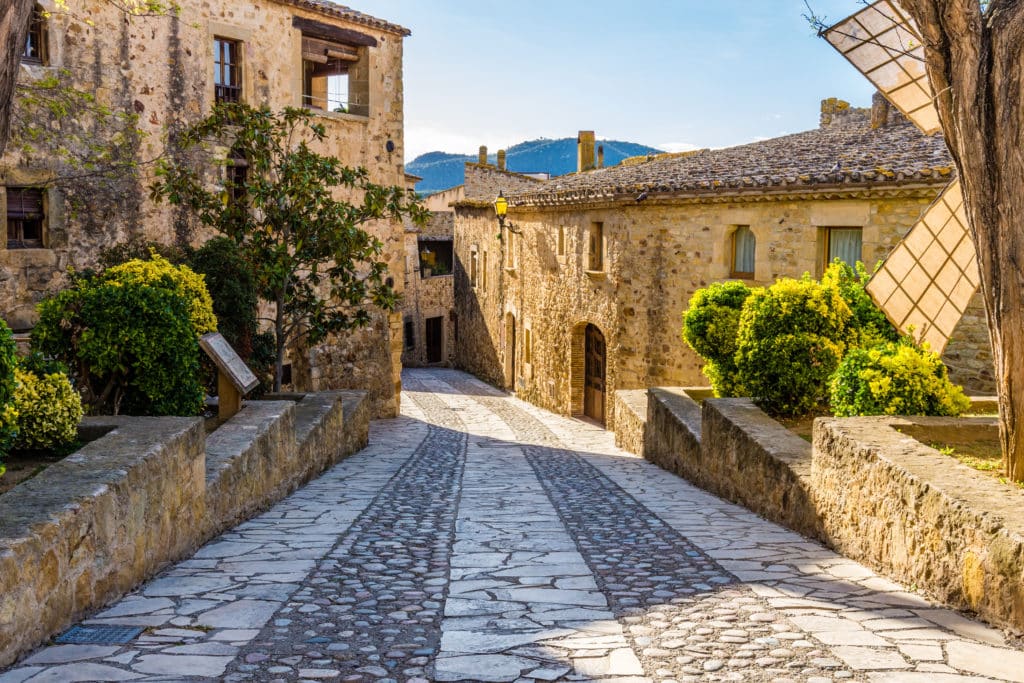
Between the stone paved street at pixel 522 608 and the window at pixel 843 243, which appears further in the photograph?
the window at pixel 843 243

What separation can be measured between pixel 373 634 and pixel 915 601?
2639mm

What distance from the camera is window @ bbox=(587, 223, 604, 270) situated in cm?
1998

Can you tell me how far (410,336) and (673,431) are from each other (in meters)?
26.7

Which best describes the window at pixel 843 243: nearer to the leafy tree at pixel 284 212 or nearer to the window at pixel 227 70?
the leafy tree at pixel 284 212

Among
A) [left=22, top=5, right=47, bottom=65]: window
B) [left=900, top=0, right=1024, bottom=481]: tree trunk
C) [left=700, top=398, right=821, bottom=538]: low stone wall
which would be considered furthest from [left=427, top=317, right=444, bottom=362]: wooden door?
[left=900, top=0, right=1024, bottom=481]: tree trunk

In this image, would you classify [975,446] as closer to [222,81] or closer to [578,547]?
[578,547]

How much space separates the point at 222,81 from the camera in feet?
52.0

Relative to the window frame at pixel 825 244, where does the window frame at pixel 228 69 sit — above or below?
above

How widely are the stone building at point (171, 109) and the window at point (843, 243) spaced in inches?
342

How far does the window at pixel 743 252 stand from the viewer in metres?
15.7

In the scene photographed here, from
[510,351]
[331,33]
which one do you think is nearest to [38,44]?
[331,33]

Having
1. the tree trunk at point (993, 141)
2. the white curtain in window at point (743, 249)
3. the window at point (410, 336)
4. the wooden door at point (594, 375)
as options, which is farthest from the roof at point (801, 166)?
the window at point (410, 336)

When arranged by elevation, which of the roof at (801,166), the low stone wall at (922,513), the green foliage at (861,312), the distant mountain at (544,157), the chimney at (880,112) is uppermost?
the distant mountain at (544,157)

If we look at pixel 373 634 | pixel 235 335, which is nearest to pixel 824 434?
pixel 373 634
